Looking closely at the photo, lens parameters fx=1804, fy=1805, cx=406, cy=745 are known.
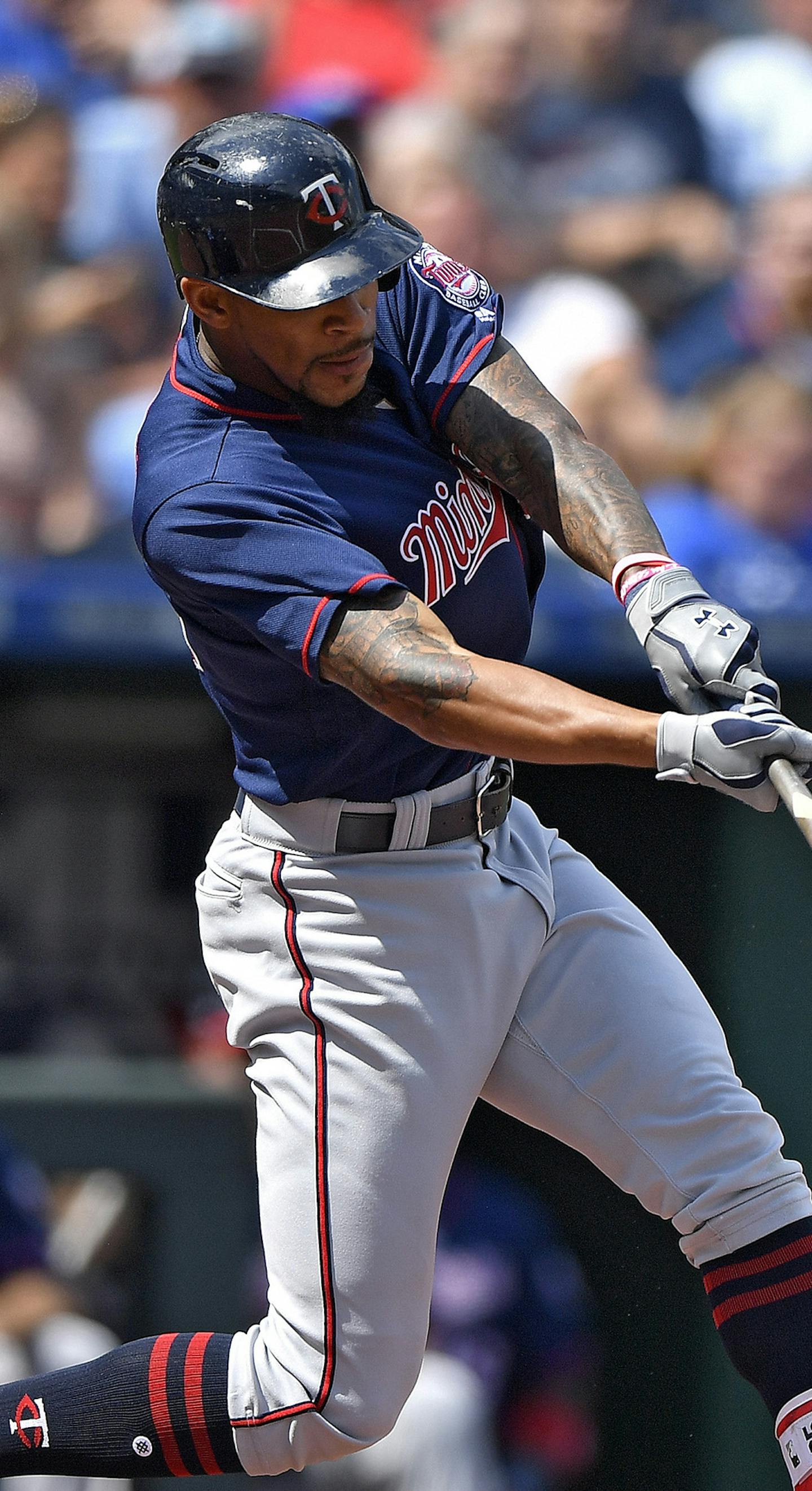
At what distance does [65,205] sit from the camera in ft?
15.3

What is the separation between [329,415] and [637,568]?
399 mm

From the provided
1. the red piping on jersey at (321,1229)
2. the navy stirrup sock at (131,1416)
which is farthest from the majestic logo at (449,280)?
the navy stirrup sock at (131,1416)

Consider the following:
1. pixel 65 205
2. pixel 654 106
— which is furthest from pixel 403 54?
Result: pixel 65 205

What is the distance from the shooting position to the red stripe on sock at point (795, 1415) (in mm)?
2037

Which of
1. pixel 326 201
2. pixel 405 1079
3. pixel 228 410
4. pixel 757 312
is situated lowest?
pixel 405 1079

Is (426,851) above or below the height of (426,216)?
below

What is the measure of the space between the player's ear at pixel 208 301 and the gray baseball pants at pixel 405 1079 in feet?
1.90

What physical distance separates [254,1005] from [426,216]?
2652 mm

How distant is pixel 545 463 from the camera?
2160 millimetres

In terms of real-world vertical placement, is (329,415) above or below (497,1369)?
above

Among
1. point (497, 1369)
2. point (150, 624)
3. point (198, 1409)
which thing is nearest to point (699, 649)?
point (198, 1409)

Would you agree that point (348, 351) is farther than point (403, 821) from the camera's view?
No

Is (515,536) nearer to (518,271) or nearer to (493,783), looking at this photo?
(493,783)

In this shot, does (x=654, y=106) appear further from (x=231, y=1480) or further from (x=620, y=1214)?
(x=231, y=1480)
